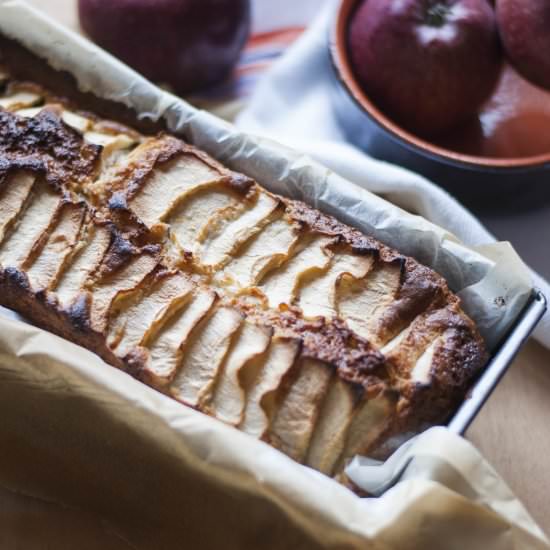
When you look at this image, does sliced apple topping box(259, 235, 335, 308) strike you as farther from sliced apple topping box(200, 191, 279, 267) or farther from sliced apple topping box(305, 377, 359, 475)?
sliced apple topping box(305, 377, 359, 475)

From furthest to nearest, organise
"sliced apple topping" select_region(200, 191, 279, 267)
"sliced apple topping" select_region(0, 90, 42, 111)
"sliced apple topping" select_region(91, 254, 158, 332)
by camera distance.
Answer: "sliced apple topping" select_region(0, 90, 42, 111)
"sliced apple topping" select_region(200, 191, 279, 267)
"sliced apple topping" select_region(91, 254, 158, 332)

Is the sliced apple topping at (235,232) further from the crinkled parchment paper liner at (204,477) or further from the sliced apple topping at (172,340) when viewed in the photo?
the crinkled parchment paper liner at (204,477)

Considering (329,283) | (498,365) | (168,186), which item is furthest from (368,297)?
(168,186)

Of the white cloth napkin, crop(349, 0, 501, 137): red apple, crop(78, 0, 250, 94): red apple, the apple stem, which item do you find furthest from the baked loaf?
the apple stem

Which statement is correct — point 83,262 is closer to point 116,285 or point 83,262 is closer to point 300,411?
point 116,285

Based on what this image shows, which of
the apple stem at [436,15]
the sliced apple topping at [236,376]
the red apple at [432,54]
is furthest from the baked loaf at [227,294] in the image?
the apple stem at [436,15]

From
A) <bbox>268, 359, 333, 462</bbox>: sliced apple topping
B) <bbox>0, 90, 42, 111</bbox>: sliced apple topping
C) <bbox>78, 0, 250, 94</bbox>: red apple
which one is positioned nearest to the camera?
<bbox>268, 359, 333, 462</bbox>: sliced apple topping

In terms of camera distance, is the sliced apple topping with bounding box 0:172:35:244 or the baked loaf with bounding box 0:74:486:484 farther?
the sliced apple topping with bounding box 0:172:35:244
